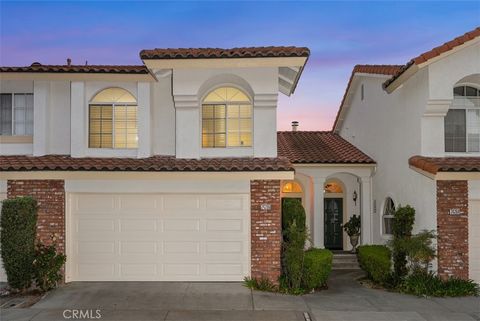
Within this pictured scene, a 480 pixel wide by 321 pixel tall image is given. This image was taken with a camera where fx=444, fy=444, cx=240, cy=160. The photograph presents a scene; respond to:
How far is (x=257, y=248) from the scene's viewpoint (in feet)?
36.9

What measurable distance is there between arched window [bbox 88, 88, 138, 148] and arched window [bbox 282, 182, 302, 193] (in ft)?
22.8

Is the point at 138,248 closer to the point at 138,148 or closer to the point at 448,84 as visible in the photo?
the point at 138,148

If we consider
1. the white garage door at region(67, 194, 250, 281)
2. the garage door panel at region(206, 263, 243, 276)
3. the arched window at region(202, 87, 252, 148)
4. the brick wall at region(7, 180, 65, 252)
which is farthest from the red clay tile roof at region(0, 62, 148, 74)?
the garage door panel at region(206, 263, 243, 276)

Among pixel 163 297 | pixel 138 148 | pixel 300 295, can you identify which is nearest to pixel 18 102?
pixel 138 148

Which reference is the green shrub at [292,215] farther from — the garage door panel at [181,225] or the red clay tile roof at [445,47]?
the red clay tile roof at [445,47]

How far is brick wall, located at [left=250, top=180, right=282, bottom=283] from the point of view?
11.2 metres

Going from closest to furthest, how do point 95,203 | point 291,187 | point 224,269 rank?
point 224,269 < point 95,203 < point 291,187

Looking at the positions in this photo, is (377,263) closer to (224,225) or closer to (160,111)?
(224,225)

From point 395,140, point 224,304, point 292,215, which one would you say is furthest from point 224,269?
point 395,140

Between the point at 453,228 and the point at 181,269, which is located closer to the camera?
the point at 453,228

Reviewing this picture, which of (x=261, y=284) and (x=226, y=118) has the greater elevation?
(x=226, y=118)

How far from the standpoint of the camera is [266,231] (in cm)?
1123

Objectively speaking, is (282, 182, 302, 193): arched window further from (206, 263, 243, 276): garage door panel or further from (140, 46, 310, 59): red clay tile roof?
(140, 46, 310, 59): red clay tile roof

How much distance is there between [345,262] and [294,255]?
4994 millimetres
